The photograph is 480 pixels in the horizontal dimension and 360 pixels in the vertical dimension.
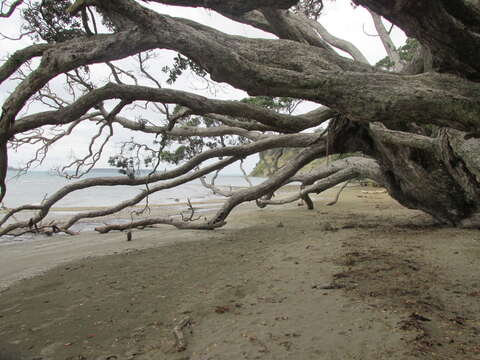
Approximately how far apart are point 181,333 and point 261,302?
0.87 m

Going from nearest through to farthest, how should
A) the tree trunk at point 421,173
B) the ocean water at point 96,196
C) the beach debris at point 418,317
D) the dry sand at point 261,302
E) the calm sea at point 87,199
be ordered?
the dry sand at point 261,302
the beach debris at point 418,317
the tree trunk at point 421,173
the calm sea at point 87,199
the ocean water at point 96,196

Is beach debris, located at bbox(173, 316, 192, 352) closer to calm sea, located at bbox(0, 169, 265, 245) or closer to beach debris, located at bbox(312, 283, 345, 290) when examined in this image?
beach debris, located at bbox(312, 283, 345, 290)

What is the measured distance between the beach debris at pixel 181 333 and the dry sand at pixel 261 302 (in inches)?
1.1

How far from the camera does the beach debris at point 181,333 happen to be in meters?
2.29

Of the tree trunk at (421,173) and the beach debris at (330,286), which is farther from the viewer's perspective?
the tree trunk at (421,173)

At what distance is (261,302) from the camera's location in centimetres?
303

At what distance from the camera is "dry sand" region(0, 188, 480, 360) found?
2.22 m

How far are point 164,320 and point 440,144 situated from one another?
14.5 ft

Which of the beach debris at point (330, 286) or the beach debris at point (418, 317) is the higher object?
the beach debris at point (330, 286)

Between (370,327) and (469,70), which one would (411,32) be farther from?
(370,327)

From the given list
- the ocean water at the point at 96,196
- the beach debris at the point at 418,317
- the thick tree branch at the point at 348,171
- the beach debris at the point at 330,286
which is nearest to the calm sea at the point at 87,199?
the ocean water at the point at 96,196

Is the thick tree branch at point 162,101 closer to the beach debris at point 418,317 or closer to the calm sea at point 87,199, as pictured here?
the beach debris at point 418,317

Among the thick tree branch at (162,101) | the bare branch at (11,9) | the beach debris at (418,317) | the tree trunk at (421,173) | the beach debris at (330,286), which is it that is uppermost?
the bare branch at (11,9)

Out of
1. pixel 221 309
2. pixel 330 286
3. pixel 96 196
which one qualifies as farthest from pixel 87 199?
pixel 330 286
